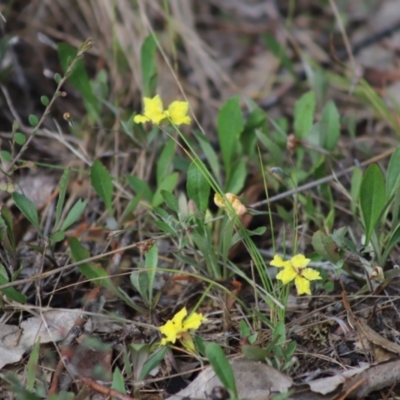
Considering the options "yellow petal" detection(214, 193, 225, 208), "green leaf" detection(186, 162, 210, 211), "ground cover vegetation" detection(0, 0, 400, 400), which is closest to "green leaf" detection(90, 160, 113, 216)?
"ground cover vegetation" detection(0, 0, 400, 400)

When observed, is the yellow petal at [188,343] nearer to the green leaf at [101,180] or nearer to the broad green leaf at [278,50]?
the green leaf at [101,180]

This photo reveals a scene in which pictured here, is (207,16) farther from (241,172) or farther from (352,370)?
(352,370)

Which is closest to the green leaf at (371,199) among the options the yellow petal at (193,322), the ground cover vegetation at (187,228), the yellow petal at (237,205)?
the ground cover vegetation at (187,228)

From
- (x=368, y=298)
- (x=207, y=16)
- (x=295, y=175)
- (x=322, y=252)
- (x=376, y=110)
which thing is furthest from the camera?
(x=207, y=16)

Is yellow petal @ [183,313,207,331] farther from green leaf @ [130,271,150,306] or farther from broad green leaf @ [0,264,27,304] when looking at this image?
broad green leaf @ [0,264,27,304]

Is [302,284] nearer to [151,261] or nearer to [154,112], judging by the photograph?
[151,261]

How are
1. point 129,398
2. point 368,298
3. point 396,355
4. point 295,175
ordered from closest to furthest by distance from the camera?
point 129,398, point 396,355, point 368,298, point 295,175

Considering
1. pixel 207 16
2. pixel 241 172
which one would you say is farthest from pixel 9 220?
pixel 207 16
